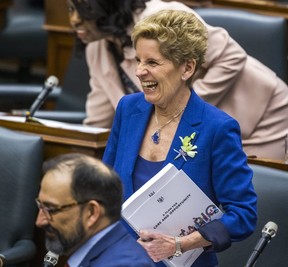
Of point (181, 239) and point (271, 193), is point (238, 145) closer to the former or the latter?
point (181, 239)

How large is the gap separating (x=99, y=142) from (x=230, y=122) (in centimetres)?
Result: 106

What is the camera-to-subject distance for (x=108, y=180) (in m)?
2.22

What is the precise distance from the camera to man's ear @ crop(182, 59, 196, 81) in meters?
2.76

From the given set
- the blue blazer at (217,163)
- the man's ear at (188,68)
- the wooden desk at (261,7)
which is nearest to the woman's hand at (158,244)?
the blue blazer at (217,163)

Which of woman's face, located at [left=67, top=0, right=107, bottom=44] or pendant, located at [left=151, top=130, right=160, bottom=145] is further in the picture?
woman's face, located at [left=67, top=0, right=107, bottom=44]

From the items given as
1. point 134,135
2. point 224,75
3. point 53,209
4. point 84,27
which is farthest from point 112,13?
point 53,209

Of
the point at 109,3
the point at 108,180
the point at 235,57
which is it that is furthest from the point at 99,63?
the point at 108,180

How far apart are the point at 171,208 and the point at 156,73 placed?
327mm

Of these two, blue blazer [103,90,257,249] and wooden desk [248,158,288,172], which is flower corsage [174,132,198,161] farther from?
wooden desk [248,158,288,172]

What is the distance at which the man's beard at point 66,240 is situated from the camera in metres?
2.23

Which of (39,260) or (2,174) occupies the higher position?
(2,174)

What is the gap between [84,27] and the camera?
4023 millimetres

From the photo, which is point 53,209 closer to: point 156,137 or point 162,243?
point 162,243

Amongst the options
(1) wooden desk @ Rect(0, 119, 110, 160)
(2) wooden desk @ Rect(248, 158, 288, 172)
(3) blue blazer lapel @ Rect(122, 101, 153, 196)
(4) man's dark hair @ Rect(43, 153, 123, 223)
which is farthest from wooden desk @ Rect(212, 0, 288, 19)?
(4) man's dark hair @ Rect(43, 153, 123, 223)
